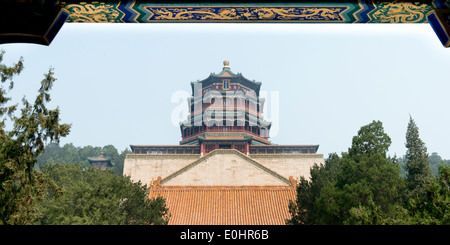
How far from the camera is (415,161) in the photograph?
57.3 feet

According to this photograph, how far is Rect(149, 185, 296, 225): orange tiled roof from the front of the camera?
15883 mm

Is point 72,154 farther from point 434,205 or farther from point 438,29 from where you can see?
point 438,29

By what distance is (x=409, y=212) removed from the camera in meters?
8.31

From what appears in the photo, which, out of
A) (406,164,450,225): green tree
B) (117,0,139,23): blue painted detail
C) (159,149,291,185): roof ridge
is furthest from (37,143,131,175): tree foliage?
(117,0,139,23): blue painted detail

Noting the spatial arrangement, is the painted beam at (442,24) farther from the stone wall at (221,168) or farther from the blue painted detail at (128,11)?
the stone wall at (221,168)

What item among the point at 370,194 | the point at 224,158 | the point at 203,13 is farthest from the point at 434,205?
the point at 224,158

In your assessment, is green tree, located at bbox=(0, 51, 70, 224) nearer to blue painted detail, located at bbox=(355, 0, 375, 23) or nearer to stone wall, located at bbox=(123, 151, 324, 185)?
blue painted detail, located at bbox=(355, 0, 375, 23)

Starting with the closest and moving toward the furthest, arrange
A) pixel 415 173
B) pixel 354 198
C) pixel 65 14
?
pixel 65 14 < pixel 354 198 < pixel 415 173

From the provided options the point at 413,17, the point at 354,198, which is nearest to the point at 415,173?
the point at 354,198

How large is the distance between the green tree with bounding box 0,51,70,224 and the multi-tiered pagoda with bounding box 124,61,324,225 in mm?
8885

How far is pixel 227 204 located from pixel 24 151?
34.3 ft

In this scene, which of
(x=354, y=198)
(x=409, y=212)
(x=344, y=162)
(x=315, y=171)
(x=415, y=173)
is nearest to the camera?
(x=409, y=212)

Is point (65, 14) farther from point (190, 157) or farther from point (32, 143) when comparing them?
point (190, 157)
